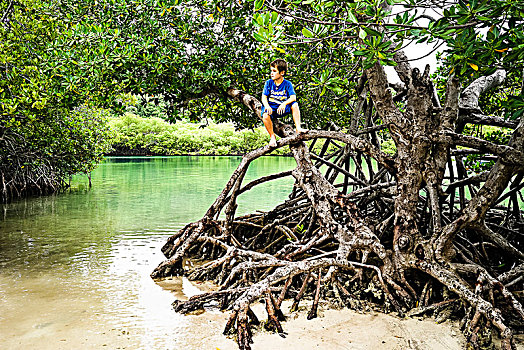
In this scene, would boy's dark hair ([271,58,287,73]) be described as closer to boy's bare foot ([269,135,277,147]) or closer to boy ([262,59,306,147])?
boy ([262,59,306,147])

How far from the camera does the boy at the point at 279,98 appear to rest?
440cm

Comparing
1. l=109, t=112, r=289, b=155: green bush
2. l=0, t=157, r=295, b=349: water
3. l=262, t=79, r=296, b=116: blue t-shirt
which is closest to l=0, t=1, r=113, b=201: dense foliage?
l=0, t=157, r=295, b=349: water

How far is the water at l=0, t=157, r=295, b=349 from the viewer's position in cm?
333

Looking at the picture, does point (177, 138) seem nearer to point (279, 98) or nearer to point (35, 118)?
point (35, 118)

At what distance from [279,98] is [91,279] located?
2.77 metres

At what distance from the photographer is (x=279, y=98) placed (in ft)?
14.8

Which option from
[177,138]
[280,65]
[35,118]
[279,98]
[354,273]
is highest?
[280,65]

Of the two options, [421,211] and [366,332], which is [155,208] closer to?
[421,211]

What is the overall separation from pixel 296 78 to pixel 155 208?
19.3 ft

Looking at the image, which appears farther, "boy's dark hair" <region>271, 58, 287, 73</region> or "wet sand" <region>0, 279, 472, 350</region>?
"boy's dark hair" <region>271, 58, 287, 73</region>

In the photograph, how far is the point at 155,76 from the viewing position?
5.17 m

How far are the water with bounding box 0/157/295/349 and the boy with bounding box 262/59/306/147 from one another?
1.93 meters

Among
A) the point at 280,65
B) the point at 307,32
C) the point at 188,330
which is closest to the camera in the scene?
the point at 307,32

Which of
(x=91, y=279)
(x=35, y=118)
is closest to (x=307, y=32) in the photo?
(x=91, y=279)
